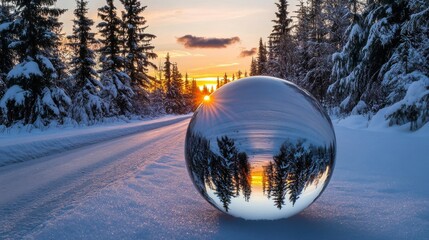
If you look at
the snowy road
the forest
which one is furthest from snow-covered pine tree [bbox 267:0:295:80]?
the snowy road

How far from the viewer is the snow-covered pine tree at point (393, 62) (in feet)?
28.0

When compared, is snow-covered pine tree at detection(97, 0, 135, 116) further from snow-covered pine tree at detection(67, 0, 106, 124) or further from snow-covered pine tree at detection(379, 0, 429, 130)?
snow-covered pine tree at detection(379, 0, 429, 130)

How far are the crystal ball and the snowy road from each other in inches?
71.1

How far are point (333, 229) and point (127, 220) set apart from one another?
1.73 m

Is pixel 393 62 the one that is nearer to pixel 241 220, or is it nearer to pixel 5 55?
pixel 241 220

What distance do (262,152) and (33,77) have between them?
19076 mm

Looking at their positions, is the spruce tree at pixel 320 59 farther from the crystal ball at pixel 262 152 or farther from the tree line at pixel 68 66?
the crystal ball at pixel 262 152

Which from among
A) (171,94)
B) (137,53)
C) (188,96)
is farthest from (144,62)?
(188,96)

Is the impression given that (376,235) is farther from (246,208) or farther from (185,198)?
(185,198)

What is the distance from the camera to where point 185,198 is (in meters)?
3.54

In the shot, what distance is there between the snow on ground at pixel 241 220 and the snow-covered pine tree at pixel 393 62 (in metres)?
4.34

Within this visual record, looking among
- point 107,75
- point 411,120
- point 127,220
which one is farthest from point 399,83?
point 107,75

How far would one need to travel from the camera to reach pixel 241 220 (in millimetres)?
2760

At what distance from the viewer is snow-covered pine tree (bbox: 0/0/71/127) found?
1781 cm
